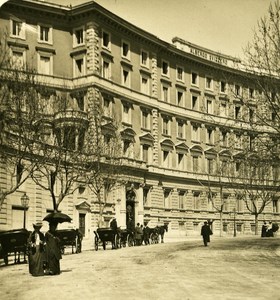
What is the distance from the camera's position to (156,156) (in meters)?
52.9

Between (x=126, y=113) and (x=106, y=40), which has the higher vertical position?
(x=106, y=40)

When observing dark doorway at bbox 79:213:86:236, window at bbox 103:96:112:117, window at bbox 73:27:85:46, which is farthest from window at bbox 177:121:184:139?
dark doorway at bbox 79:213:86:236

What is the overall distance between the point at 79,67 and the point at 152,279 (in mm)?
33858

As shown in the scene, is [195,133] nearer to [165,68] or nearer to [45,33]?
[165,68]

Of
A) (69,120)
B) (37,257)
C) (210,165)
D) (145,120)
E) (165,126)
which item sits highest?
(145,120)

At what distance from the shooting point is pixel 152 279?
48.2ft

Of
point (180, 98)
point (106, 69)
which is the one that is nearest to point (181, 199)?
point (180, 98)

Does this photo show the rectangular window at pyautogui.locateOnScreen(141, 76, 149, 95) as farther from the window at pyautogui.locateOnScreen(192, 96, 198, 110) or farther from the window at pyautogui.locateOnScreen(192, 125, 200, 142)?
the window at pyautogui.locateOnScreen(192, 125, 200, 142)

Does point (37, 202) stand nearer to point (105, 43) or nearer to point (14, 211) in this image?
point (14, 211)

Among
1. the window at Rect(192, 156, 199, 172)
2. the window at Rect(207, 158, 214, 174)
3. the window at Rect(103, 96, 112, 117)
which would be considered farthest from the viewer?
the window at Rect(207, 158, 214, 174)

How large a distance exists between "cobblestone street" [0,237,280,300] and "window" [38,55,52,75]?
24.2 m

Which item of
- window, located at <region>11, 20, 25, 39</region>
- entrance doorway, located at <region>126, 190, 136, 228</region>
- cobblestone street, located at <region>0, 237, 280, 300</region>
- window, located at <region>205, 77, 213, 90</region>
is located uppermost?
window, located at <region>205, 77, 213, 90</region>

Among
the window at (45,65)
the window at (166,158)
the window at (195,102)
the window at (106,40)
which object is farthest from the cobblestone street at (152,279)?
the window at (195,102)

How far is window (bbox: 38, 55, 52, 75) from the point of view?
43250mm
